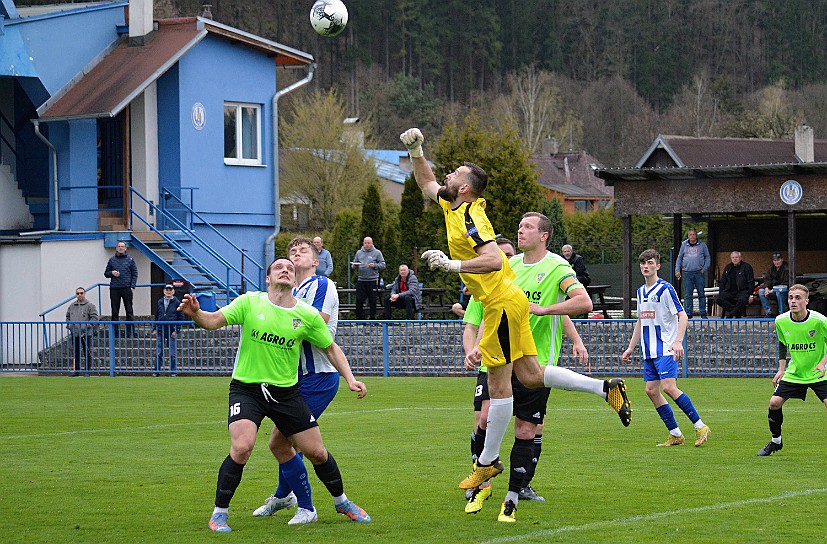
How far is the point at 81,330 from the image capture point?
25.6m

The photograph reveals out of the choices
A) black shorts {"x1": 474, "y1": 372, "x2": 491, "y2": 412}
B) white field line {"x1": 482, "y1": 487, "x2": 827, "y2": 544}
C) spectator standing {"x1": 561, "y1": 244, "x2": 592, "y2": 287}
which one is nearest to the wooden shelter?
spectator standing {"x1": 561, "y1": 244, "x2": 592, "y2": 287}

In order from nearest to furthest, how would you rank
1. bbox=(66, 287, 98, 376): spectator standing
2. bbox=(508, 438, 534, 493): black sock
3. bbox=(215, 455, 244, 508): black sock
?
bbox=(215, 455, 244, 508): black sock, bbox=(508, 438, 534, 493): black sock, bbox=(66, 287, 98, 376): spectator standing

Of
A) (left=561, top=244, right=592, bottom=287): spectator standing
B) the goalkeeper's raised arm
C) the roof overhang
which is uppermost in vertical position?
the roof overhang

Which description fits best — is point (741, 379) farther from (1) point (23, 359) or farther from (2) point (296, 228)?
(2) point (296, 228)

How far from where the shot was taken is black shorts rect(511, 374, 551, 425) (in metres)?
9.23

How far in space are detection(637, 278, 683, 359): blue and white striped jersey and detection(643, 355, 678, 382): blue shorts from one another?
53mm

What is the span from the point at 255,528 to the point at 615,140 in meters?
93.8

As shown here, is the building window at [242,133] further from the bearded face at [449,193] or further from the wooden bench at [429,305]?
the bearded face at [449,193]

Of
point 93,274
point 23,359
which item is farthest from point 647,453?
point 93,274

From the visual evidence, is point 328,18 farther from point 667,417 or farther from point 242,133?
point 242,133

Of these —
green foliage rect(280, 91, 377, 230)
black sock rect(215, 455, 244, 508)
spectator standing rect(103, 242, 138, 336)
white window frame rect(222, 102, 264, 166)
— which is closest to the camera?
black sock rect(215, 455, 244, 508)

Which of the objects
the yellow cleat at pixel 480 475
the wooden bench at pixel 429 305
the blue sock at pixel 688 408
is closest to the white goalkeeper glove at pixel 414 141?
the yellow cleat at pixel 480 475

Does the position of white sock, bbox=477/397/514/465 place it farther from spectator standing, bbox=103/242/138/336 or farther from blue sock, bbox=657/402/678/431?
spectator standing, bbox=103/242/138/336

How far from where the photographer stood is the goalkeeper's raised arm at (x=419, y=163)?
28.8 feet
